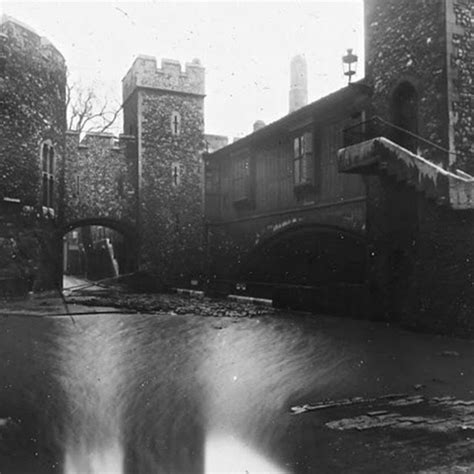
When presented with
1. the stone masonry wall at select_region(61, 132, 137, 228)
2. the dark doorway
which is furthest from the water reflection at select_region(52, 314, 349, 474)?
the dark doorway

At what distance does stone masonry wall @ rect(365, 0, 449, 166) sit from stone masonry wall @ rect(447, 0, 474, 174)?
164mm

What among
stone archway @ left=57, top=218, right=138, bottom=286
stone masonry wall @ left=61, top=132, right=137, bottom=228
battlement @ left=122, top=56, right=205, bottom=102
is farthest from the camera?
battlement @ left=122, top=56, right=205, bottom=102

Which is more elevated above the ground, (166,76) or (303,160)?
(166,76)

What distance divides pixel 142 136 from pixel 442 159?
15.8 metres

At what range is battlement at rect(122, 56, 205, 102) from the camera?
959 inches

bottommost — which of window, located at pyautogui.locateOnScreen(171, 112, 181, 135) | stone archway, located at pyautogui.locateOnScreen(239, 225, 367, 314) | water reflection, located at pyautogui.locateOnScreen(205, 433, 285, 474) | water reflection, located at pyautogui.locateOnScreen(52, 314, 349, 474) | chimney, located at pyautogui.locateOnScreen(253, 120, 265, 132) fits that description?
water reflection, located at pyautogui.locateOnScreen(205, 433, 285, 474)

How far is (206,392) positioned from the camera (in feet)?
21.9

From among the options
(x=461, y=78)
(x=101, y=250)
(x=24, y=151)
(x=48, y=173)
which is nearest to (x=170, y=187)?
(x=48, y=173)

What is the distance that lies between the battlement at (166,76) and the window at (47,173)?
5945 mm

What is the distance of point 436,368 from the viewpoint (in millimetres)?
7801

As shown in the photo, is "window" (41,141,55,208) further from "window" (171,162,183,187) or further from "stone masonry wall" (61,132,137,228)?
"window" (171,162,183,187)

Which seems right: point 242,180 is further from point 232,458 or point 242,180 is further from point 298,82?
point 232,458

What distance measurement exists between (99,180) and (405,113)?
1473 centimetres

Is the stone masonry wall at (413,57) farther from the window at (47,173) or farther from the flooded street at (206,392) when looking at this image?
the window at (47,173)
